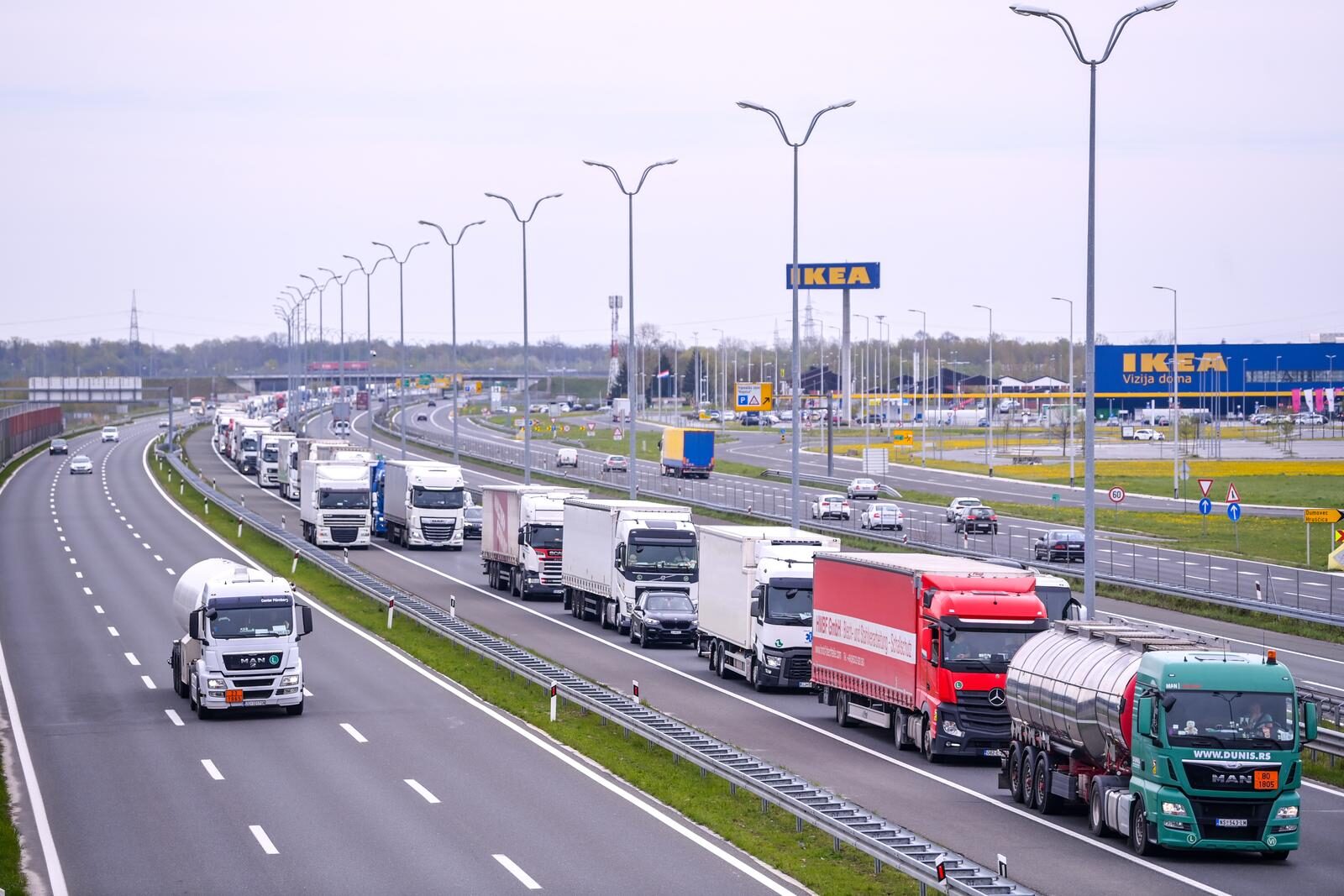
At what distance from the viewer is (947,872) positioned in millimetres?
17078

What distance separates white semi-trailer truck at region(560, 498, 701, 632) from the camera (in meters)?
43.0

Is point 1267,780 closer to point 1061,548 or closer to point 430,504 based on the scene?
point 1061,548

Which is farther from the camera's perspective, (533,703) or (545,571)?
(545,571)

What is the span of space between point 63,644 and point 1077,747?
1072 inches

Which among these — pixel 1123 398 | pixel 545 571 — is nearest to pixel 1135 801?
pixel 545 571

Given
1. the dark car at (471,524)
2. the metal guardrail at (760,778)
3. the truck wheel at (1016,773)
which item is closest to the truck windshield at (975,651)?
the truck wheel at (1016,773)

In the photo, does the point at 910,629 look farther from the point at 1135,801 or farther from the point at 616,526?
the point at 616,526

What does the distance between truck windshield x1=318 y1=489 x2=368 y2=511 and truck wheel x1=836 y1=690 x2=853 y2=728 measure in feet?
127

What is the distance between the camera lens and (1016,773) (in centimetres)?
2323

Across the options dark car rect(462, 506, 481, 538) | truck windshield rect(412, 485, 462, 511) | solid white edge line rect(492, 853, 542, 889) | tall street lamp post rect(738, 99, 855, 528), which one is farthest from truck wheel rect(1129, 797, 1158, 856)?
dark car rect(462, 506, 481, 538)

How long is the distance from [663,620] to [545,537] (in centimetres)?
1109

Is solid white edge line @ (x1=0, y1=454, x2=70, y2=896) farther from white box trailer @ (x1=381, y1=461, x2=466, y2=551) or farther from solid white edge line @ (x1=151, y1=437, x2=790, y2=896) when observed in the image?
white box trailer @ (x1=381, y1=461, x2=466, y2=551)

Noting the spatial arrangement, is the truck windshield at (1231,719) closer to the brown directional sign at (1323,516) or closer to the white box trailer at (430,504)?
the brown directional sign at (1323,516)

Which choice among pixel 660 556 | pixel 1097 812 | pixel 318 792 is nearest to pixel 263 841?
pixel 318 792
